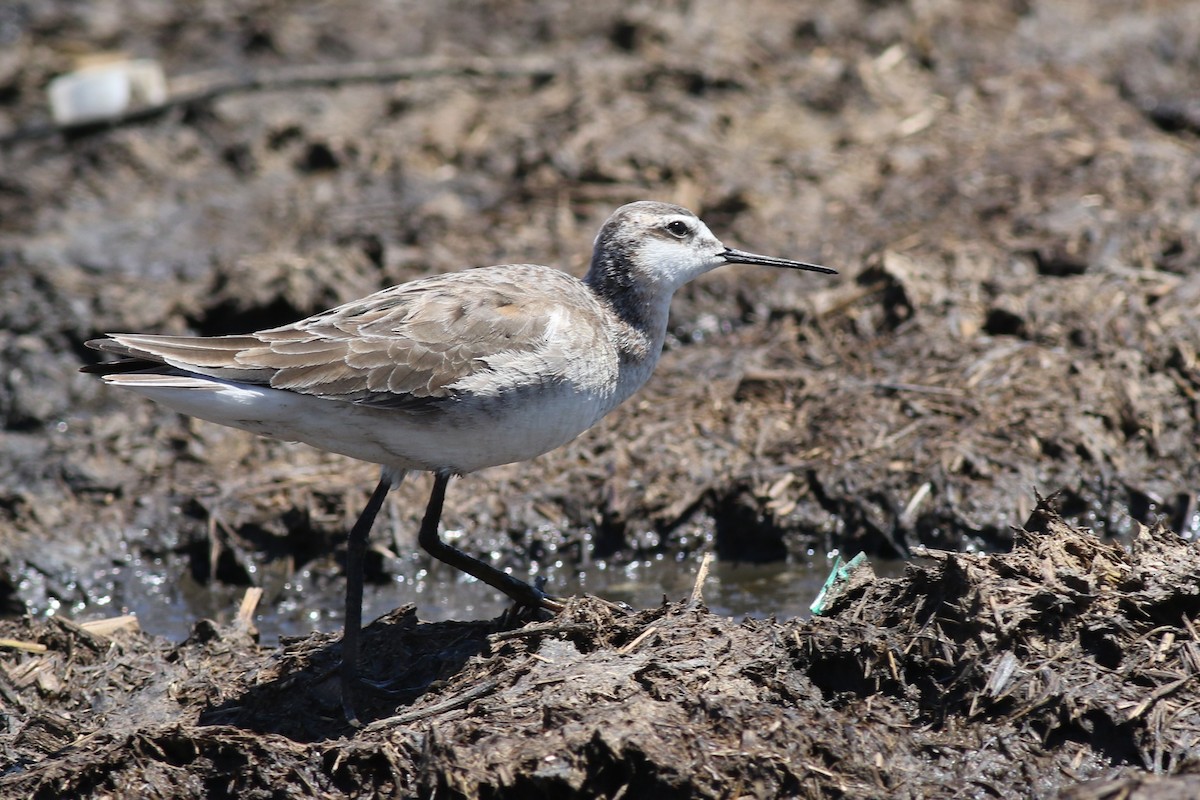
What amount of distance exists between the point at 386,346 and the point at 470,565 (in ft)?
3.84

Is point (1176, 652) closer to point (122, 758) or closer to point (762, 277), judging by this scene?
point (122, 758)

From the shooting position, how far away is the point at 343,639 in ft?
21.1

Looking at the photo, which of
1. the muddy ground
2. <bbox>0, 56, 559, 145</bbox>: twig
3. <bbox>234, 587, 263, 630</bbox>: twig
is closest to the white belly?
the muddy ground

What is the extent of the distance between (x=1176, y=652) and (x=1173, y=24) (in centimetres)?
996

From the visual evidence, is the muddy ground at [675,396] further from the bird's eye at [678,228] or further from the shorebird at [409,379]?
the bird's eye at [678,228]

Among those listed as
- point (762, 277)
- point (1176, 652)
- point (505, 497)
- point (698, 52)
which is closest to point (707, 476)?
point (505, 497)

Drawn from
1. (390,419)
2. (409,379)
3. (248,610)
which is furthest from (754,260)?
(248,610)

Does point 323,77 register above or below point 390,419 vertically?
above

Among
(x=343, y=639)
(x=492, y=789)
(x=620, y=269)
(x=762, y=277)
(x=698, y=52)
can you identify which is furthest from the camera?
(x=698, y=52)

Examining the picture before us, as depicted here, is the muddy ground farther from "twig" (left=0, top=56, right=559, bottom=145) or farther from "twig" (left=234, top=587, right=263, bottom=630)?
"twig" (left=234, top=587, right=263, bottom=630)

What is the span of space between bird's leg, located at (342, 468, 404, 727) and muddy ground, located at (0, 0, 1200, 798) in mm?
179

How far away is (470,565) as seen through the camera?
22.9 ft

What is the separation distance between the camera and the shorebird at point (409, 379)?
→ 21.1 feet

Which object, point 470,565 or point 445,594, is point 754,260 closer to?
point 470,565
